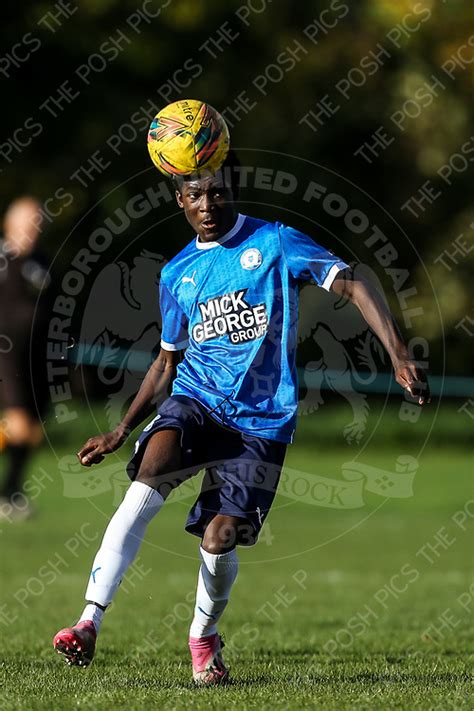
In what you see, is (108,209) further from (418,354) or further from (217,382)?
(217,382)

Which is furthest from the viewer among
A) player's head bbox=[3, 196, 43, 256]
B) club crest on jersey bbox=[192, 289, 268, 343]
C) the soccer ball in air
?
player's head bbox=[3, 196, 43, 256]

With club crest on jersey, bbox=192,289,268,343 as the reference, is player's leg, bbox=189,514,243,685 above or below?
below

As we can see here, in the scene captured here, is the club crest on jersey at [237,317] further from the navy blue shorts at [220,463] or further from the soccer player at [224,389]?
the navy blue shorts at [220,463]

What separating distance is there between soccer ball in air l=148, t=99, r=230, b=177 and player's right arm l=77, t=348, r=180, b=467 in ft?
2.95

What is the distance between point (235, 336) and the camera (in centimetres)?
515

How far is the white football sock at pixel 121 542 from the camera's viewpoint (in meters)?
4.73

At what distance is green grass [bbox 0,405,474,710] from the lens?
4672 millimetres

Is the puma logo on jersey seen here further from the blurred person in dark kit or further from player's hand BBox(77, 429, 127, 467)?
the blurred person in dark kit

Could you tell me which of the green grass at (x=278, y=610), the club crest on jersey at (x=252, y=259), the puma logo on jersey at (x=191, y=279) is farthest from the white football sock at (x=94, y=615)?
the club crest on jersey at (x=252, y=259)

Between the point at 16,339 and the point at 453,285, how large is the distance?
40.2 ft

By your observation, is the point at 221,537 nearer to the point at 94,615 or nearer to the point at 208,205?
the point at 94,615

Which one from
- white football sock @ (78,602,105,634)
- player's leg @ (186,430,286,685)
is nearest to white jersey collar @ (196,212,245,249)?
player's leg @ (186,430,286,685)

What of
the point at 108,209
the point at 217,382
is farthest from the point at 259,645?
the point at 108,209

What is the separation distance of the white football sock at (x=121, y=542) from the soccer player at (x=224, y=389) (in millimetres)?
13
